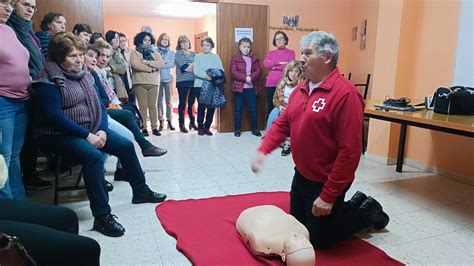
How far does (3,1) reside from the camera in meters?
1.95

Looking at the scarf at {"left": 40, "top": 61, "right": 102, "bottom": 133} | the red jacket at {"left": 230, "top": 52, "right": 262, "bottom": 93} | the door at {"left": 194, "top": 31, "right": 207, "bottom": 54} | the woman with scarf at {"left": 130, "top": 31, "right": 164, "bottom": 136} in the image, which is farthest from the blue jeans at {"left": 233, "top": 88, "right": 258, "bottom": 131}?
the door at {"left": 194, "top": 31, "right": 207, "bottom": 54}

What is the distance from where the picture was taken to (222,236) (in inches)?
82.8

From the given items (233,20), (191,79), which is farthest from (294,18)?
(191,79)

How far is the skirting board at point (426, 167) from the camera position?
3.25 metres

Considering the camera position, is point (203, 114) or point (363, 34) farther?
point (363, 34)

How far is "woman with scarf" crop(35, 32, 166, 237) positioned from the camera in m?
2.15

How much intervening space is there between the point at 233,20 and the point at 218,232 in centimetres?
385

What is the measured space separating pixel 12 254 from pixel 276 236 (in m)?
1.20

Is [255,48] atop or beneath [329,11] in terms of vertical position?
beneath

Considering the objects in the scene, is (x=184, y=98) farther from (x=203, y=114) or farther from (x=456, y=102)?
(x=456, y=102)

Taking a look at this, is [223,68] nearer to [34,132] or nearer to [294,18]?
[294,18]

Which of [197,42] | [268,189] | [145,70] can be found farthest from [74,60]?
[197,42]

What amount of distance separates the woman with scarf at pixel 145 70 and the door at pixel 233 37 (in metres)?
0.99

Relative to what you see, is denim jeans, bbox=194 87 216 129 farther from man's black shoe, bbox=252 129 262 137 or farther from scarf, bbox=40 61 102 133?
Result: scarf, bbox=40 61 102 133
